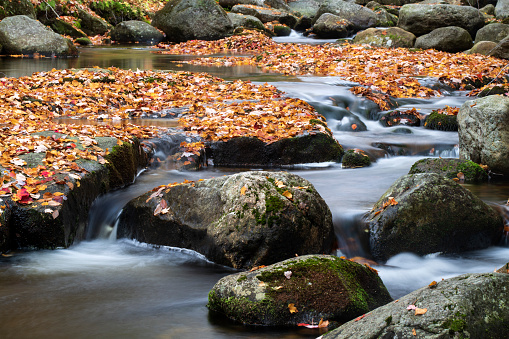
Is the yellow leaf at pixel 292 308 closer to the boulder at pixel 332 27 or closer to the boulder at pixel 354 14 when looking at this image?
the boulder at pixel 332 27

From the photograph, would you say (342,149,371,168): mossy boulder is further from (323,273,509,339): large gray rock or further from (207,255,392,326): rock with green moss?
(323,273,509,339): large gray rock

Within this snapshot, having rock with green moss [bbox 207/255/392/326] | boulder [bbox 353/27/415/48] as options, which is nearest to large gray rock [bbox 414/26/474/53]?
boulder [bbox 353/27/415/48]

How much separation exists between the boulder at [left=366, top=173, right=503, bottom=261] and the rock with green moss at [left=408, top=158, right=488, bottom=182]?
141cm

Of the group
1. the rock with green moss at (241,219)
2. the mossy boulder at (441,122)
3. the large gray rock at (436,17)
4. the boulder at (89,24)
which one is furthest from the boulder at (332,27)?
the rock with green moss at (241,219)

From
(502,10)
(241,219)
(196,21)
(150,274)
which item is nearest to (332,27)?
(196,21)

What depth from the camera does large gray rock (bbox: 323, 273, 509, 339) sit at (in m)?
2.26

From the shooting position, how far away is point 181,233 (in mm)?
4730

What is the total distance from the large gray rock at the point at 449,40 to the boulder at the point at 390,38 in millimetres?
842

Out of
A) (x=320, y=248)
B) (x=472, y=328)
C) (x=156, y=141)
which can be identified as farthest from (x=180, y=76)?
(x=472, y=328)

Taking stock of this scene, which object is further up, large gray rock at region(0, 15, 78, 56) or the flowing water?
large gray rock at region(0, 15, 78, 56)

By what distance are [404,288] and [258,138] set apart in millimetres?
3284

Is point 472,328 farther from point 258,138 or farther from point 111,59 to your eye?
point 111,59

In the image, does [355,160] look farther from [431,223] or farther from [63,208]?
[63,208]

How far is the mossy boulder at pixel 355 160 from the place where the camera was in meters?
7.09
